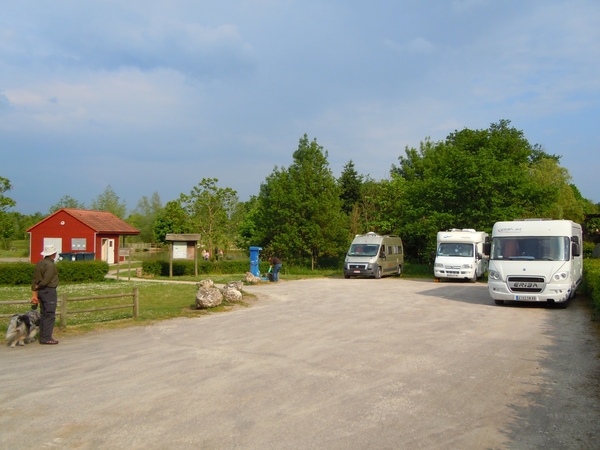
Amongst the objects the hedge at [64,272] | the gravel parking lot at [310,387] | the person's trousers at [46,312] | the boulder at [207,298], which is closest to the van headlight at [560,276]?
the gravel parking lot at [310,387]

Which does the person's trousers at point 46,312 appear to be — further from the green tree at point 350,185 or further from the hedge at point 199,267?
the green tree at point 350,185

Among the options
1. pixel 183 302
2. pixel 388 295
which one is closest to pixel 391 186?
pixel 388 295

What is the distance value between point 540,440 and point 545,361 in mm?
3749

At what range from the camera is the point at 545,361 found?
849 centimetres

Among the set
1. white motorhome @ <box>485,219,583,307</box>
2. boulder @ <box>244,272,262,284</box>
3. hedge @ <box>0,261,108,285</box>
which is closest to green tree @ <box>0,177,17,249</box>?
hedge @ <box>0,261,108,285</box>

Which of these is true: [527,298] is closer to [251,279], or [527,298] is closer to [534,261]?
[534,261]

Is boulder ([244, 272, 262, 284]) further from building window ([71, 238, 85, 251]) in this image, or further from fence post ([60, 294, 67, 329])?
building window ([71, 238, 85, 251])

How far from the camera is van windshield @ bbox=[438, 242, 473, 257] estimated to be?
84.0 ft

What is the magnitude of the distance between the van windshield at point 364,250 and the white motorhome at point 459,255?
383 cm

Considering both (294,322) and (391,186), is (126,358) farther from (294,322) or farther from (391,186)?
(391,186)

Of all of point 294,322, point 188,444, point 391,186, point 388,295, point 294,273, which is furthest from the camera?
point 391,186

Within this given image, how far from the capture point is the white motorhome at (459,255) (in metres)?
25.1

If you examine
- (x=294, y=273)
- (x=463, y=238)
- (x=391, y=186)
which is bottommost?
(x=294, y=273)

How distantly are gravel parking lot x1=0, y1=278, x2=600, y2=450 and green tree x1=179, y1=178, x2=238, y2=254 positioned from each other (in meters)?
25.6
